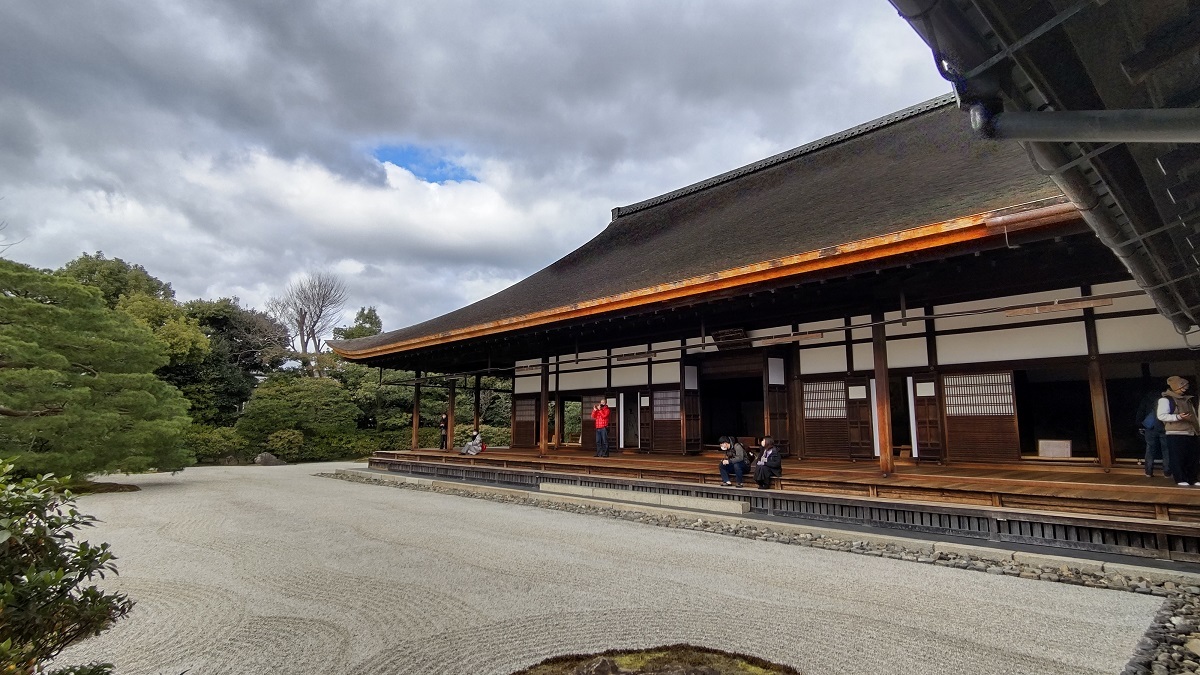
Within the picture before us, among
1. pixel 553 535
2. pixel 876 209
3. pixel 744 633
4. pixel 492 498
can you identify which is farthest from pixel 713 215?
pixel 744 633

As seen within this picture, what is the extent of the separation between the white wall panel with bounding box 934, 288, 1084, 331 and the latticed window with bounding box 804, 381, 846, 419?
1721 mm

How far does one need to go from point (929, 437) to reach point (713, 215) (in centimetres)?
755

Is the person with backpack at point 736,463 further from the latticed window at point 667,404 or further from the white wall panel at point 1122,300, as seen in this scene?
the white wall panel at point 1122,300

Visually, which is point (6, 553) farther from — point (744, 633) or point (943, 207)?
point (943, 207)

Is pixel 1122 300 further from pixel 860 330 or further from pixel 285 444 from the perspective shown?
pixel 285 444

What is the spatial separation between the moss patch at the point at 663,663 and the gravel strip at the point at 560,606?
0.13 m

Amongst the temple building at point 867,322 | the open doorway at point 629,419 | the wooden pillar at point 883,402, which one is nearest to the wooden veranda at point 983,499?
the wooden pillar at point 883,402

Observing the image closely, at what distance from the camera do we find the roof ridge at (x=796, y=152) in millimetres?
11806

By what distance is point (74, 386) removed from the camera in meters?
11.1

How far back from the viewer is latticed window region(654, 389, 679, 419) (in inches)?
440

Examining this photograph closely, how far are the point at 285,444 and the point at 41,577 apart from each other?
22.1 m

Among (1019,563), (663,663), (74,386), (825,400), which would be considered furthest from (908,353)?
(74,386)

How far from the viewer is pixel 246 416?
21766 millimetres

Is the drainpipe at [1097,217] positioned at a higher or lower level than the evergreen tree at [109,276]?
lower
